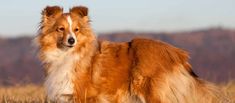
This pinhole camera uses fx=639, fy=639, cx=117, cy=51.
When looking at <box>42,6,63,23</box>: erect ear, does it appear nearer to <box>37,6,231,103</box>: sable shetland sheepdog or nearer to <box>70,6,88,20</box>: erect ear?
<box>37,6,231,103</box>: sable shetland sheepdog

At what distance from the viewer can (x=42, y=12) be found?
34.9ft

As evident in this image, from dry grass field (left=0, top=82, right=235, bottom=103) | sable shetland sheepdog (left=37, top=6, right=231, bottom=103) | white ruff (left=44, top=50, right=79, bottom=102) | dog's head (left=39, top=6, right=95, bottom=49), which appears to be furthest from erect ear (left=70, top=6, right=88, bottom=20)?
dry grass field (left=0, top=82, right=235, bottom=103)

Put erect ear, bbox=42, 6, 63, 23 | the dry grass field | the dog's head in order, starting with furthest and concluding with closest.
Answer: the dry grass field → erect ear, bbox=42, 6, 63, 23 → the dog's head

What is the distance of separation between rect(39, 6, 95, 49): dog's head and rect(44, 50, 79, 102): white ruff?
16 cm

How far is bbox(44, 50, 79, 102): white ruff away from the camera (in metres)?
10.0

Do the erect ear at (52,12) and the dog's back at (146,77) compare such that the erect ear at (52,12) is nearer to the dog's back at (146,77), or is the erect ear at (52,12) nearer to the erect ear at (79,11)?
the erect ear at (79,11)

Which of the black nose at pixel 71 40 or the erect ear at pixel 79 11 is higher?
the erect ear at pixel 79 11

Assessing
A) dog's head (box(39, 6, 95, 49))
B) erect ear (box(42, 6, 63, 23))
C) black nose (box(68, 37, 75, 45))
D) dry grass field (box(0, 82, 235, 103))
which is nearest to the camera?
black nose (box(68, 37, 75, 45))

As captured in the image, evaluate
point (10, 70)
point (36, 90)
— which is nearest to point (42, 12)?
point (36, 90)

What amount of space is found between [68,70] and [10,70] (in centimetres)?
3240

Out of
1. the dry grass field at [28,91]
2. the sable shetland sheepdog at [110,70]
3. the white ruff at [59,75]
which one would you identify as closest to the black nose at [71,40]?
the sable shetland sheepdog at [110,70]

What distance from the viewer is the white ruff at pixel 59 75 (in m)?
10.0

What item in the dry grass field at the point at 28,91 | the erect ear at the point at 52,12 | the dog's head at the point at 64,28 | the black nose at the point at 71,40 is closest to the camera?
the black nose at the point at 71,40

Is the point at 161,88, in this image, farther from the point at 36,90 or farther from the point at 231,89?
the point at 36,90
